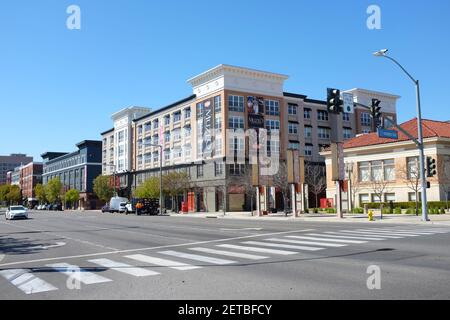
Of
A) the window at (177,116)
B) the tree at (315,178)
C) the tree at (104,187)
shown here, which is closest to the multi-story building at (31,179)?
the tree at (104,187)

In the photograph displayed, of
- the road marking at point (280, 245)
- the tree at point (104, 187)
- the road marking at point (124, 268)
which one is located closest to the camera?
the road marking at point (124, 268)

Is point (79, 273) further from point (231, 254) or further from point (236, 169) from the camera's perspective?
point (236, 169)

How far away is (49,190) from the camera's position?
4589 inches

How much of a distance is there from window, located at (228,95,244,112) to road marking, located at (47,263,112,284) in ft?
173

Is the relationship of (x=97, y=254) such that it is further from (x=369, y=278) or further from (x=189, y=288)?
(x=369, y=278)

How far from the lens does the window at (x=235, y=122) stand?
208ft

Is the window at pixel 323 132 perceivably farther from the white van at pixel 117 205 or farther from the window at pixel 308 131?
the white van at pixel 117 205

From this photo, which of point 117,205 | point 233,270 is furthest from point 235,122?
point 233,270

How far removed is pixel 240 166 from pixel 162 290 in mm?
55176

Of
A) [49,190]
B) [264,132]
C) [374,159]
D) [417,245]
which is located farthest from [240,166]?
[49,190]

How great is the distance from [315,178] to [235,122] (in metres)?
14.0

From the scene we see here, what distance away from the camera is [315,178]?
61.0 metres

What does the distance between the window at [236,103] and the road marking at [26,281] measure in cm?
5378

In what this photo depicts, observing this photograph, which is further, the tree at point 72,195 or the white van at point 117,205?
the tree at point 72,195
